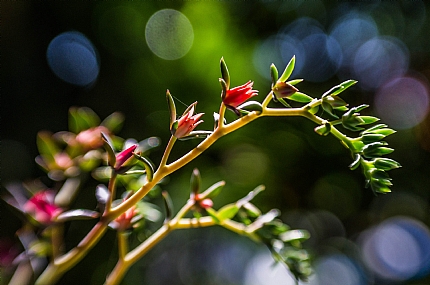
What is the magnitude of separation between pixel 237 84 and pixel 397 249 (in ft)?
2.47

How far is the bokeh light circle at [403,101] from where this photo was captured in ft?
3.26

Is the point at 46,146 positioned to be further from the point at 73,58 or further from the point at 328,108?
the point at 73,58

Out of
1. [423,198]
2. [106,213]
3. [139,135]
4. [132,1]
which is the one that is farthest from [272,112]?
[423,198]

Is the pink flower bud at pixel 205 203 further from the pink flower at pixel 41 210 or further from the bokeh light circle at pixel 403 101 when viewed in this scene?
the bokeh light circle at pixel 403 101

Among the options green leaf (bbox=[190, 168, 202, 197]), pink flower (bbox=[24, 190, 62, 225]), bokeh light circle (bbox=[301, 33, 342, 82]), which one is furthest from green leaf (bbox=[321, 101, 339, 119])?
bokeh light circle (bbox=[301, 33, 342, 82])

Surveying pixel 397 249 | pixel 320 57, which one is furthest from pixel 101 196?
pixel 397 249

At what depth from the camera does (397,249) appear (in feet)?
3.86

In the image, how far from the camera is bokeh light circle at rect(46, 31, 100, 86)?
35.5 inches

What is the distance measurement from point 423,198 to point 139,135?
0.71 metres

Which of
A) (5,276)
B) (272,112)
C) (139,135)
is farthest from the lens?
(139,135)

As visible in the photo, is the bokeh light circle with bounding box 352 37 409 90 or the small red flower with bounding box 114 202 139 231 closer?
the small red flower with bounding box 114 202 139 231

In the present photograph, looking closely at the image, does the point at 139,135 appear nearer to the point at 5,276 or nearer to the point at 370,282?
the point at 5,276

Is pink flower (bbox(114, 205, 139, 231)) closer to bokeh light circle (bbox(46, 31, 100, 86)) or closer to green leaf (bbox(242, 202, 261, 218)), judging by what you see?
green leaf (bbox(242, 202, 261, 218))

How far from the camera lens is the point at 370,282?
101 centimetres
